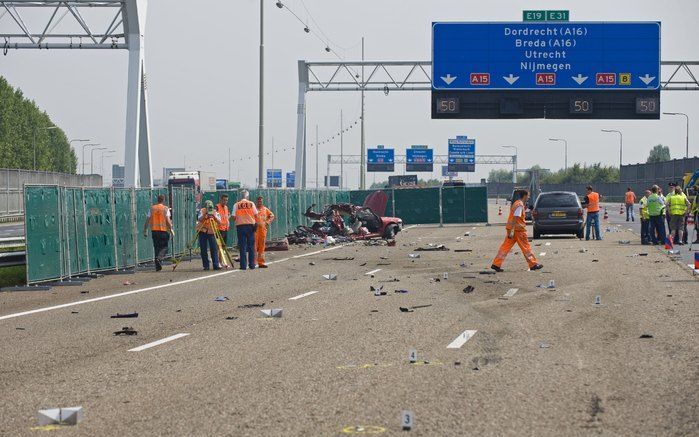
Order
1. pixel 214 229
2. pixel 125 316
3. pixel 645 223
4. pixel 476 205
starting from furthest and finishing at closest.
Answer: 1. pixel 476 205
2. pixel 645 223
3. pixel 214 229
4. pixel 125 316

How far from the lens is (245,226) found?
25750 mm

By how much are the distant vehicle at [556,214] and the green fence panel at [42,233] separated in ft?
64.7

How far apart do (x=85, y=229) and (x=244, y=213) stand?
11.4 ft

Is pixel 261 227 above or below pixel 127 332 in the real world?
above

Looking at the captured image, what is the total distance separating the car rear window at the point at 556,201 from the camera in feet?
127

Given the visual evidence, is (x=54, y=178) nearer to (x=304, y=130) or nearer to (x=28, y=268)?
(x=304, y=130)

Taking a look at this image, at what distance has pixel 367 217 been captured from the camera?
40719 mm

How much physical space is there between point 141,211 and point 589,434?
2240 cm

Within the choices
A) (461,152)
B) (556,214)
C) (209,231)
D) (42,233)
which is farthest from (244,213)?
(461,152)

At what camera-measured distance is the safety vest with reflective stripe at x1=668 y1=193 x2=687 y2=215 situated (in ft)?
109

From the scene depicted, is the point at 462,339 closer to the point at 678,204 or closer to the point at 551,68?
the point at 678,204

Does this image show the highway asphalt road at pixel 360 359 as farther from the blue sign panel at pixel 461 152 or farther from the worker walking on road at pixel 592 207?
the blue sign panel at pixel 461 152

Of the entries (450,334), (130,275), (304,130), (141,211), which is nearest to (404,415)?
(450,334)

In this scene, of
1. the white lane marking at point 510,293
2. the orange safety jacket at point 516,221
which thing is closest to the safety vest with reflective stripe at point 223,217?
the orange safety jacket at point 516,221
